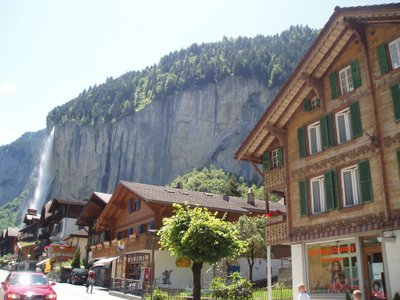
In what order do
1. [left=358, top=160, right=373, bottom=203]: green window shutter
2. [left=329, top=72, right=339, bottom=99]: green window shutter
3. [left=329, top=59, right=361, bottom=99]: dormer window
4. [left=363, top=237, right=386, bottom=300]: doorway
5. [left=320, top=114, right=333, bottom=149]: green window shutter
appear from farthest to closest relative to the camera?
[left=329, top=72, right=339, bottom=99]: green window shutter → [left=320, top=114, right=333, bottom=149]: green window shutter → [left=329, top=59, right=361, bottom=99]: dormer window → [left=358, top=160, right=373, bottom=203]: green window shutter → [left=363, top=237, right=386, bottom=300]: doorway

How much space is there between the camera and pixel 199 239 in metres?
19.8

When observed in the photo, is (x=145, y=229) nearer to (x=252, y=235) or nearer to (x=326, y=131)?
(x=252, y=235)

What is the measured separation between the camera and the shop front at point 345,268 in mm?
16156

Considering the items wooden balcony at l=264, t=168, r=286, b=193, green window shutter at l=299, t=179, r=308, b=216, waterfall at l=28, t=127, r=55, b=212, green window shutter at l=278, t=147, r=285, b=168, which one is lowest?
green window shutter at l=299, t=179, r=308, b=216

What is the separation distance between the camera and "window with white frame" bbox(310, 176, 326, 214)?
63.5 feet

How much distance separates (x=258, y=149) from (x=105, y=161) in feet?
356

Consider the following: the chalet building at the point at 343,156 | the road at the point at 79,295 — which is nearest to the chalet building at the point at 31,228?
the road at the point at 79,295

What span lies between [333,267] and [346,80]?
807 centimetres

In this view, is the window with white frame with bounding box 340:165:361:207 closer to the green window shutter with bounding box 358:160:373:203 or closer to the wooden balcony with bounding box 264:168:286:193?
the green window shutter with bounding box 358:160:373:203

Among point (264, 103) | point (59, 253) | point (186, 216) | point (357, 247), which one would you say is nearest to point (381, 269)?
point (357, 247)

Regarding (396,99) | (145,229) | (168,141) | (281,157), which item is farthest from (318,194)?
(168,141)

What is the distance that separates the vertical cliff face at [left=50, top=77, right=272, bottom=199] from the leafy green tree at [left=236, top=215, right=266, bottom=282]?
79.1 m

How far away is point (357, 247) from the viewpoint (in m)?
16.9

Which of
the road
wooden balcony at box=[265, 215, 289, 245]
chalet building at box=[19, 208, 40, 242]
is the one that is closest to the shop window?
wooden balcony at box=[265, 215, 289, 245]
